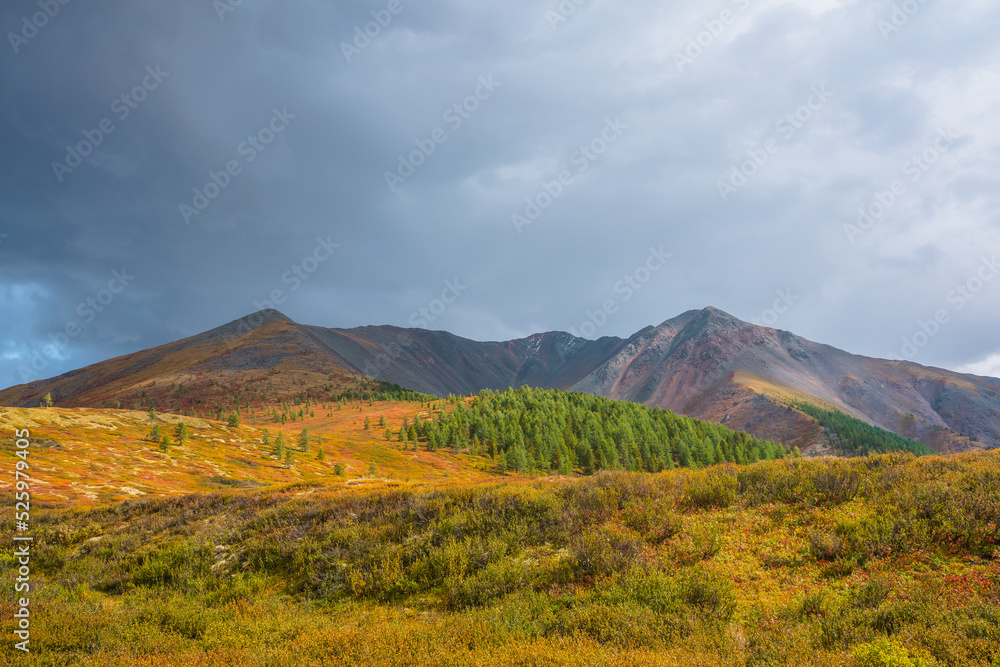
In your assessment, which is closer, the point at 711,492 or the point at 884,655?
the point at 884,655

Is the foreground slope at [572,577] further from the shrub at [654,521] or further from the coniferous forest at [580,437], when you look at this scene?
the coniferous forest at [580,437]

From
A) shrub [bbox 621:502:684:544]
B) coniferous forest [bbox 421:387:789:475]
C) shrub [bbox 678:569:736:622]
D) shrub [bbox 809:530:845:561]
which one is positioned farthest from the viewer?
coniferous forest [bbox 421:387:789:475]

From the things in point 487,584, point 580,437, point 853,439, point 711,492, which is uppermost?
point 711,492

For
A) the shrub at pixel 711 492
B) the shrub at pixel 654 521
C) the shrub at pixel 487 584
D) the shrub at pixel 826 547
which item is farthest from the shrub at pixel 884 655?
the shrub at pixel 711 492

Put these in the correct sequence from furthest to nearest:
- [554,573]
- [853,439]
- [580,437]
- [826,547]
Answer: [853,439] < [580,437] < [554,573] < [826,547]


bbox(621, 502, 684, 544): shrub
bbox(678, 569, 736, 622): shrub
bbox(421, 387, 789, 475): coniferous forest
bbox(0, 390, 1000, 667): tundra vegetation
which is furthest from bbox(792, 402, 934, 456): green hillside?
bbox(678, 569, 736, 622): shrub

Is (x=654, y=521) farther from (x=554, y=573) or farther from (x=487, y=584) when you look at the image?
(x=487, y=584)

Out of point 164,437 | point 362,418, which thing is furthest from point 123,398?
point 164,437

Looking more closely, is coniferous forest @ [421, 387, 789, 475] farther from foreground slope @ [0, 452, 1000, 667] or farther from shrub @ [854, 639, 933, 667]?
shrub @ [854, 639, 933, 667]

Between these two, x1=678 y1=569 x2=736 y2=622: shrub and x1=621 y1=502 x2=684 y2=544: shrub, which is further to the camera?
x1=621 y1=502 x2=684 y2=544: shrub

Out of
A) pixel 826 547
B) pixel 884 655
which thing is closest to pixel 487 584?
pixel 884 655

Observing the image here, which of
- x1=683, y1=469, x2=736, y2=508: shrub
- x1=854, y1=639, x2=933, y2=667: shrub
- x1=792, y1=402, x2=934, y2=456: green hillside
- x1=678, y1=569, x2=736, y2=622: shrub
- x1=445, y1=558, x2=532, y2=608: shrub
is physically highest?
x1=683, y1=469, x2=736, y2=508: shrub

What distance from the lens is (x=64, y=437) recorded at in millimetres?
50094

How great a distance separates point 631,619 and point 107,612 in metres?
12.0
